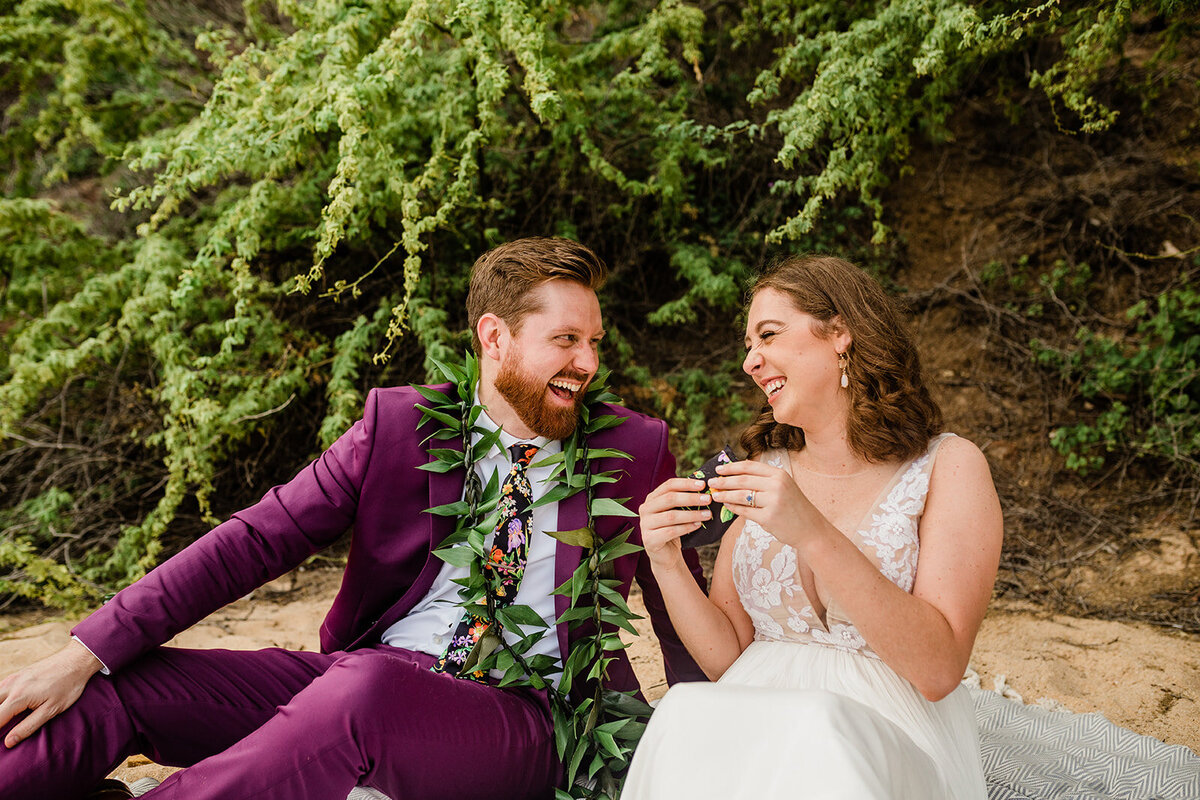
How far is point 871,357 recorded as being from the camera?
7.25 feet

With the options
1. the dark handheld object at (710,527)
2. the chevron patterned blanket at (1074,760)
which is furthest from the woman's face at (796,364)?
the chevron patterned blanket at (1074,760)

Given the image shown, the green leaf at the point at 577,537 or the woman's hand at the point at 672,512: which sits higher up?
the woman's hand at the point at 672,512

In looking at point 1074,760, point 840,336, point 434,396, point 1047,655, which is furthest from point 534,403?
point 1047,655

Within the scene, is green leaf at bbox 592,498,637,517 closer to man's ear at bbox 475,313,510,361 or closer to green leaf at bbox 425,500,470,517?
green leaf at bbox 425,500,470,517

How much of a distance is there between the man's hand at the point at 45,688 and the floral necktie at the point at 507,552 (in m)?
0.89

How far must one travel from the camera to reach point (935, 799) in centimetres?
167

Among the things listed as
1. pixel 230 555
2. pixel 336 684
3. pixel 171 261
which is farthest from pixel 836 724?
pixel 171 261

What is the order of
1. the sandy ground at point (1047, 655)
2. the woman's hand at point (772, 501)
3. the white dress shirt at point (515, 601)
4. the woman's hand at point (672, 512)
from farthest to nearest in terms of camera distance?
1. the sandy ground at point (1047, 655)
2. the white dress shirt at point (515, 601)
3. the woman's hand at point (672, 512)
4. the woman's hand at point (772, 501)

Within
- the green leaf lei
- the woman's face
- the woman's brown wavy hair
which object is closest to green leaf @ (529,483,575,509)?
the green leaf lei

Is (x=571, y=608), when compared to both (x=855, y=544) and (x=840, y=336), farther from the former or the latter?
(x=840, y=336)

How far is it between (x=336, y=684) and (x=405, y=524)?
638 millimetres

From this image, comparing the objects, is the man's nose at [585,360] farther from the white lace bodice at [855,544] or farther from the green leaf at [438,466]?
the white lace bodice at [855,544]

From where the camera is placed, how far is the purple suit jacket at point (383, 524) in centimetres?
230

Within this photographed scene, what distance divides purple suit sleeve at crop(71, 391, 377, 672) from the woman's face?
1215 millimetres
